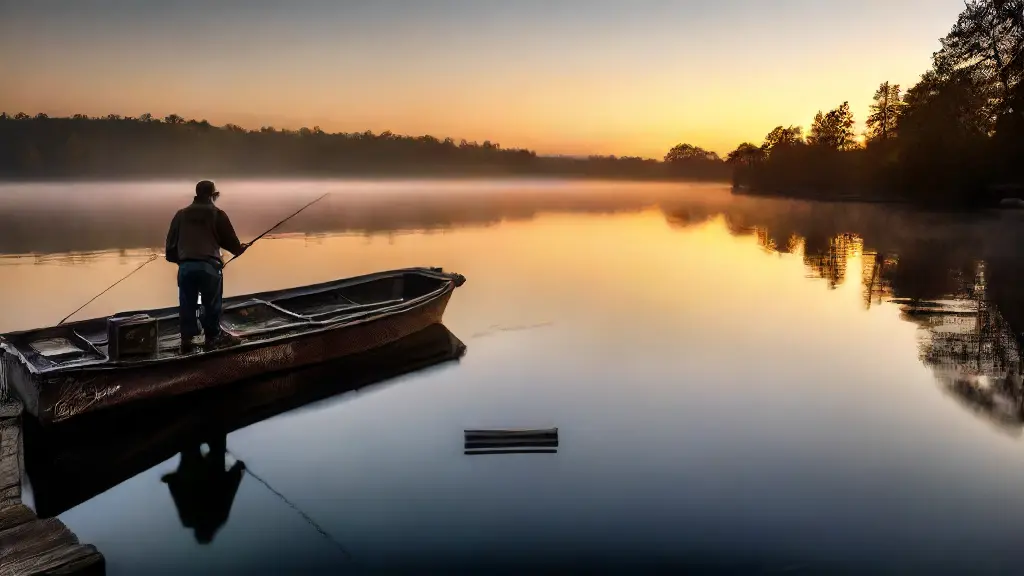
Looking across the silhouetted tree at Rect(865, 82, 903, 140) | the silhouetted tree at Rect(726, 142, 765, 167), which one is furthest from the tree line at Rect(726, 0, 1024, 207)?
the silhouetted tree at Rect(726, 142, 765, 167)

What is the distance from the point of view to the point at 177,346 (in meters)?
10.5

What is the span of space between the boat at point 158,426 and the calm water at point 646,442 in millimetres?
300

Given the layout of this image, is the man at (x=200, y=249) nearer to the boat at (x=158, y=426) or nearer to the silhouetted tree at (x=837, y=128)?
the boat at (x=158, y=426)

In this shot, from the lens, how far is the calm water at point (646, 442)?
21.6ft

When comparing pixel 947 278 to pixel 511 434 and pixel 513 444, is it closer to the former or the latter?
pixel 511 434

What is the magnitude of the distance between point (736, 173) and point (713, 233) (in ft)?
349

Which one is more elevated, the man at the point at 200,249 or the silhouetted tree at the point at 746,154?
the silhouetted tree at the point at 746,154

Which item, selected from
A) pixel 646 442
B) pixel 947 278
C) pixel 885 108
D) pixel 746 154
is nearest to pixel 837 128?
pixel 885 108

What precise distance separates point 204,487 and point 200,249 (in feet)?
11.2

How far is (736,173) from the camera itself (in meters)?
144

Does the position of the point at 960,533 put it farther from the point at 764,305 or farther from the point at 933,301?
the point at 933,301

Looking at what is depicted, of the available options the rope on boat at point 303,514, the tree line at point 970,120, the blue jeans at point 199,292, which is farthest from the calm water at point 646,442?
the tree line at point 970,120

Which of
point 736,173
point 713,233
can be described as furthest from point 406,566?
point 736,173

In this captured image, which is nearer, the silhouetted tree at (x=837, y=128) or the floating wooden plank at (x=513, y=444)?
the floating wooden plank at (x=513, y=444)
